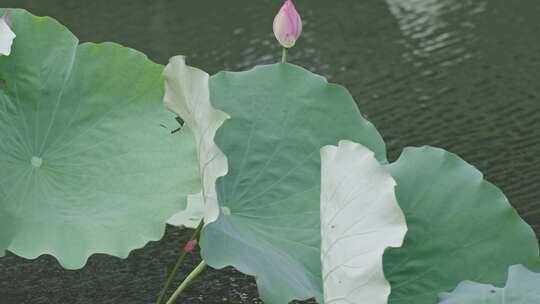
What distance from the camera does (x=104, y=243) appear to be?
4.34 feet

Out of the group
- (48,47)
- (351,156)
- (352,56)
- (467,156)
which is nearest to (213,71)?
(352,56)

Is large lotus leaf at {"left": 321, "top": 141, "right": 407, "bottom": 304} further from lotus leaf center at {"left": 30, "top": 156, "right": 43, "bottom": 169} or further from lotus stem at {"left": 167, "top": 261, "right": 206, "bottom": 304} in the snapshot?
lotus leaf center at {"left": 30, "top": 156, "right": 43, "bottom": 169}

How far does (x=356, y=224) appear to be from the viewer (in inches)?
44.9

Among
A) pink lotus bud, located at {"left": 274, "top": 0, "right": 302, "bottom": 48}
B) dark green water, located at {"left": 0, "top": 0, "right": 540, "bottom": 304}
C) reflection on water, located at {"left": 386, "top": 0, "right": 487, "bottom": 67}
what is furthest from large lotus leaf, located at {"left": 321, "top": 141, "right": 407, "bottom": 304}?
reflection on water, located at {"left": 386, "top": 0, "right": 487, "bottom": 67}

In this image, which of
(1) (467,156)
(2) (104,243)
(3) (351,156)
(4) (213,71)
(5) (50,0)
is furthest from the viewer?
(5) (50,0)

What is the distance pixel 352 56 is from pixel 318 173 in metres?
2.85

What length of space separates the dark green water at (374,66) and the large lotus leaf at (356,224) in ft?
2.42

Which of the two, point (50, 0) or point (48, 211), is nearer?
point (48, 211)

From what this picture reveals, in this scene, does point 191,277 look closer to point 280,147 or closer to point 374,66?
point 280,147

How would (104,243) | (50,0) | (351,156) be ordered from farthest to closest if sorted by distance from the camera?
(50,0) < (104,243) < (351,156)

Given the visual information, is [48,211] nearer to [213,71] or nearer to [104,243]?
[104,243]

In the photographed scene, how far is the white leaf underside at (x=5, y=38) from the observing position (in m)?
1.38

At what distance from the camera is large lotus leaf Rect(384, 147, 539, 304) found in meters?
1.30

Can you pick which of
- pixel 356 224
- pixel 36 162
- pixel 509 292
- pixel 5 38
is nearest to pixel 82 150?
pixel 36 162
